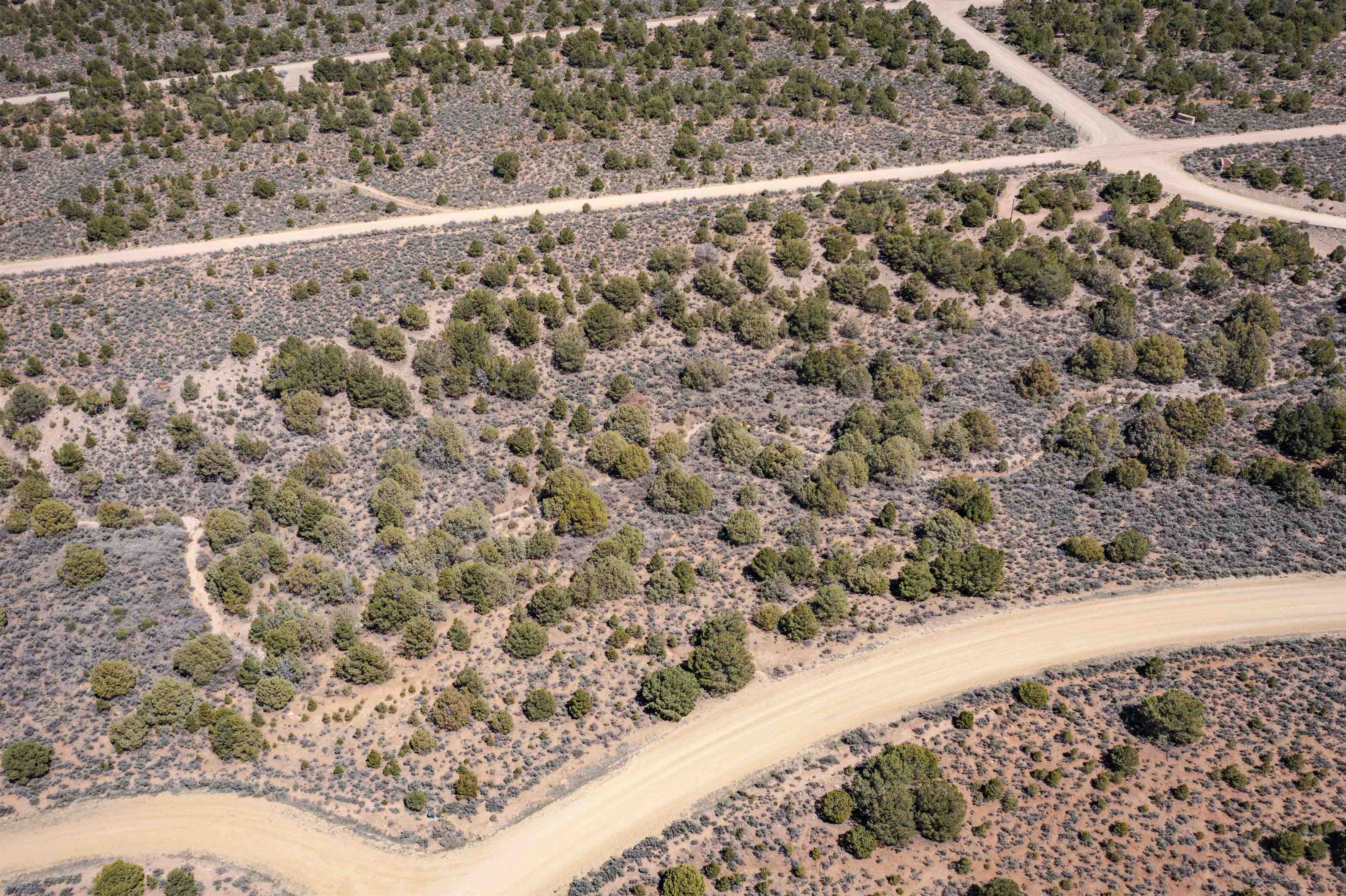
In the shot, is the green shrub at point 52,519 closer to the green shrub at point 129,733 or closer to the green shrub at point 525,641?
the green shrub at point 129,733

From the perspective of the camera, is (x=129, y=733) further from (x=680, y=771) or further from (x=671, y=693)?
(x=680, y=771)

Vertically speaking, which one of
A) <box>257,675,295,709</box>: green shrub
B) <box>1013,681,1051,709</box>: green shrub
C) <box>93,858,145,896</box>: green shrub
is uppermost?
<box>1013,681,1051,709</box>: green shrub

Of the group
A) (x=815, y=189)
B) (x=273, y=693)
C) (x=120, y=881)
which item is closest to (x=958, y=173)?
(x=815, y=189)

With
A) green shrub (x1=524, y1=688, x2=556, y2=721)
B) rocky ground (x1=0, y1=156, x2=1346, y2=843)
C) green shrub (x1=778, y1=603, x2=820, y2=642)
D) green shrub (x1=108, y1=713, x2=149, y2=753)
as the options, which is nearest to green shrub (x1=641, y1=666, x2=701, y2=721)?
rocky ground (x1=0, y1=156, x2=1346, y2=843)

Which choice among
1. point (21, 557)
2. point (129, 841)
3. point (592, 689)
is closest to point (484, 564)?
point (592, 689)

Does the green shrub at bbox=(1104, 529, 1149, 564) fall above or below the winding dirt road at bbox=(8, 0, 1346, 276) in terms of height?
below

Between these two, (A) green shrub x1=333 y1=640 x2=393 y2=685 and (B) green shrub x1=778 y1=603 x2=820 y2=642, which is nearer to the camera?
(A) green shrub x1=333 y1=640 x2=393 y2=685

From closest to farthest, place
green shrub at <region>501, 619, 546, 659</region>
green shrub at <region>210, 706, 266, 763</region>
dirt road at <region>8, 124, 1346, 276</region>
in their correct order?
green shrub at <region>210, 706, 266, 763</region>
green shrub at <region>501, 619, 546, 659</region>
dirt road at <region>8, 124, 1346, 276</region>

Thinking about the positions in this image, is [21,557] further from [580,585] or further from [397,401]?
[580,585]

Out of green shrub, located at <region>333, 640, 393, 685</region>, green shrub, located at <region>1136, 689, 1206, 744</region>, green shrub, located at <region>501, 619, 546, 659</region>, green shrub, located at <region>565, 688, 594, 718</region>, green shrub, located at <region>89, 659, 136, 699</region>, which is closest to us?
green shrub, located at <region>1136, 689, 1206, 744</region>

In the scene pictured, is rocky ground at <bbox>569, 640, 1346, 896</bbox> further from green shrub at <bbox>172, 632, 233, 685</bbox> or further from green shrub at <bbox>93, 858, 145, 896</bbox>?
green shrub at <bbox>172, 632, 233, 685</bbox>
